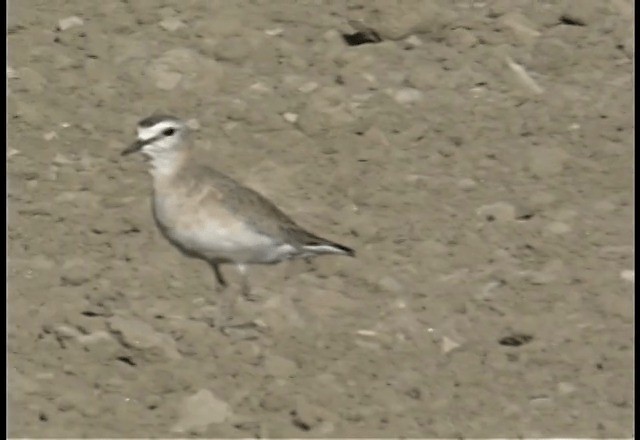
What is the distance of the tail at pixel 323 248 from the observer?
8773 millimetres

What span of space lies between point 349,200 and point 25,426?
2748 mm

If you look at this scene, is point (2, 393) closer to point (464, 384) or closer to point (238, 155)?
point (464, 384)

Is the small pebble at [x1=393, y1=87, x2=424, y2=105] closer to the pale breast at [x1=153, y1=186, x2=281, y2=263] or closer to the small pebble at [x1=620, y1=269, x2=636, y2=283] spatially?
the small pebble at [x1=620, y1=269, x2=636, y2=283]

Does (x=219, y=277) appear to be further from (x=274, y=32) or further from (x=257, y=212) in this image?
(x=274, y=32)

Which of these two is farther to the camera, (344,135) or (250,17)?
(250,17)

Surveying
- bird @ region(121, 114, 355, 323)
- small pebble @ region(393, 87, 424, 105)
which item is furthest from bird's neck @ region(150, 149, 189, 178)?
small pebble @ region(393, 87, 424, 105)

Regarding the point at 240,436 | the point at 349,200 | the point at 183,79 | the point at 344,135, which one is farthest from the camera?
the point at 183,79

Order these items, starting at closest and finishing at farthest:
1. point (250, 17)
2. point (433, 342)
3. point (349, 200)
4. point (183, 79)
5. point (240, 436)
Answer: point (240, 436) → point (433, 342) → point (349, 200) → point (183, 79) → point (250, 17)

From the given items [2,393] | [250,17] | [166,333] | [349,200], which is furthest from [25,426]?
[250,17]

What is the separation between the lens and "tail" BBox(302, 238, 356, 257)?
8.77m

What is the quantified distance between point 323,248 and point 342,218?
3.11ft

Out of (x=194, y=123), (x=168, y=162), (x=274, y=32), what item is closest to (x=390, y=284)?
(x=168, y=162)

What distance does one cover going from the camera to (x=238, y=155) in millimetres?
10500

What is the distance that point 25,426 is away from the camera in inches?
310
